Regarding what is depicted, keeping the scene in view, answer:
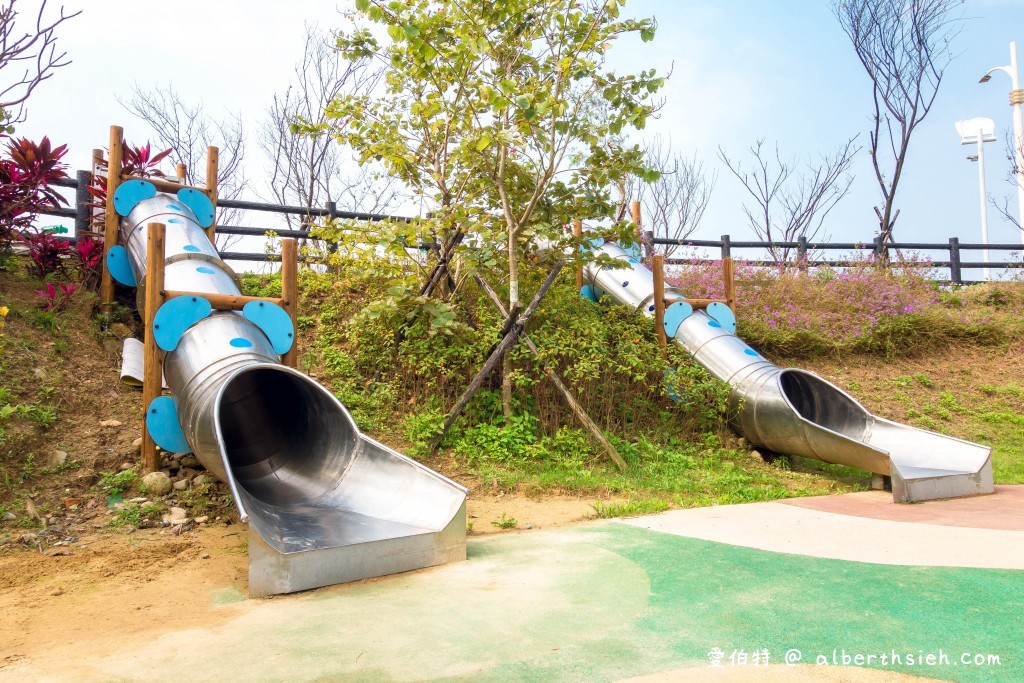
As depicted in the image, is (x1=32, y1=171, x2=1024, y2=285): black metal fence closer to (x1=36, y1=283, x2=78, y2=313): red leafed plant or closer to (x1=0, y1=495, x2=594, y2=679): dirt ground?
(x1=36, y1=283, x2=78, y2=313): red leafed plant

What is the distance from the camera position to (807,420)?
6.18 metres

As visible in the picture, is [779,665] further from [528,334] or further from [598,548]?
[528,334]

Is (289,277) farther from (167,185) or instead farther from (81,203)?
A: (81,203)

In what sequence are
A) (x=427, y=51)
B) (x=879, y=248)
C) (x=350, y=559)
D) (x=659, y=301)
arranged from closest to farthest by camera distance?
1. (x=350, y=559)
2. (x=427, y=51)
3. (x=659, y=301)
4. (x=879, y=248)

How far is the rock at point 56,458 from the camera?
4922 mm

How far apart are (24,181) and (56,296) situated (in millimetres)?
1276

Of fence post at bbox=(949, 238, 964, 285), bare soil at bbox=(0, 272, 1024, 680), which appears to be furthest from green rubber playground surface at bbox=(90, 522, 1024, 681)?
fence post at bbox=(949, 238, 964, 285)

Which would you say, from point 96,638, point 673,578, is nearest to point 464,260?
point 673,578

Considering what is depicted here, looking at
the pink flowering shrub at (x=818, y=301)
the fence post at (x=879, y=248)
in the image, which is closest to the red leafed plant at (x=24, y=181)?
the pink flowering shrub at (x=818, y=301)

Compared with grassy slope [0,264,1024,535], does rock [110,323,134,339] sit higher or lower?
higher

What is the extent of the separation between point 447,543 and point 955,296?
1240cm

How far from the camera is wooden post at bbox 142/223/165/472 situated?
16.5 ft

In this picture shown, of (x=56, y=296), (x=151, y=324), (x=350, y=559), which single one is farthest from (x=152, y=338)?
(x=350, y=559)

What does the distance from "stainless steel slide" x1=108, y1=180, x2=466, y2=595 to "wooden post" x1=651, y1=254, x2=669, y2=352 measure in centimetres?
431
